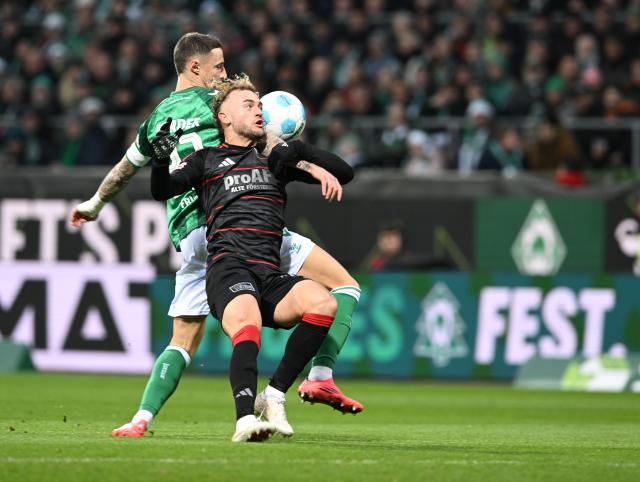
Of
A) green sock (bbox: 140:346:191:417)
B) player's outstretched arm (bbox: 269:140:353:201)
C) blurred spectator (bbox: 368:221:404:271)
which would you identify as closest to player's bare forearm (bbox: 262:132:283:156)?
player's outstretched arm (bbox: 269:140:353:201)

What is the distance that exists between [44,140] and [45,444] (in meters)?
13.6

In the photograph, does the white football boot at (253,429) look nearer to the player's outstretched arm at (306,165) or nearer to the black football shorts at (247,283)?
the black football shorts at (247,283)

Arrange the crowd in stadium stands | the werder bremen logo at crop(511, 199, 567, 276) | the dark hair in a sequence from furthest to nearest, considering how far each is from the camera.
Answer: the crowd in stadium stands → the werder bremen logo at crop(511, 199, 567, 276) → the dark hair

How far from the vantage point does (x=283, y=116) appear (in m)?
8.87

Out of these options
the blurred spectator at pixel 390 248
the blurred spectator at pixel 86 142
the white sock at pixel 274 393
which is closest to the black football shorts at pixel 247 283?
the white sock at pixel 274 393

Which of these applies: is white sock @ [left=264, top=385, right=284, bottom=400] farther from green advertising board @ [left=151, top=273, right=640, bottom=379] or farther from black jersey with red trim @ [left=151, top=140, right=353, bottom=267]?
green advertising board @ [left=151, top=273, right=640, bottom=379]

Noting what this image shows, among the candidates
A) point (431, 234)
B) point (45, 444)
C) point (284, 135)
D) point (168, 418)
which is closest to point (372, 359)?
point (431, 234)

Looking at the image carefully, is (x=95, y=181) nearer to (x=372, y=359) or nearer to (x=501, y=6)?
(x=372, y=359)

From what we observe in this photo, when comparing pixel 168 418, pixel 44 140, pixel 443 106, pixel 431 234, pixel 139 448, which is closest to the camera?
pixel 139 448

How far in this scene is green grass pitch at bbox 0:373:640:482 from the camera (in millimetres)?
6629

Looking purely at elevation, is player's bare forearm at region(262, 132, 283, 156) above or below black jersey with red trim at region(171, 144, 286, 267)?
above

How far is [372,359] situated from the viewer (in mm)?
16562

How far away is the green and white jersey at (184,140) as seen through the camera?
852 cm

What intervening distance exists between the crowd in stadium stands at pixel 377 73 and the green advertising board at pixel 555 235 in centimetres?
45
